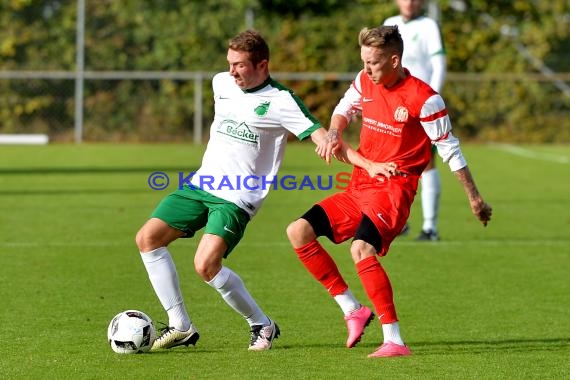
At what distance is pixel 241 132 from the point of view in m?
6.67

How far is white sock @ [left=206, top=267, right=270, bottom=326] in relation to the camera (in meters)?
6.62

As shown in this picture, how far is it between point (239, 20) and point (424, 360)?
24.5m

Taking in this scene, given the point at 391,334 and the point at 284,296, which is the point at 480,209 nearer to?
the point at 391,334

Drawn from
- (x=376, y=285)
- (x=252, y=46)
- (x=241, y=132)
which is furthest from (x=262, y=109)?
(x=376, y=285)

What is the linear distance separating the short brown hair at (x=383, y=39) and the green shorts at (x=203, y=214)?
3.66ft

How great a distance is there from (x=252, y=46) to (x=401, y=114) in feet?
2.84

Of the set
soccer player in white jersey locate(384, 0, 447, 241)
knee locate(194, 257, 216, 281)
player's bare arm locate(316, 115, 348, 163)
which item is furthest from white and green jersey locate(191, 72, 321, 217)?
soccer player in white jersey locate(384, 0, 447, 241)

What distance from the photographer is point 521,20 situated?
31.8m

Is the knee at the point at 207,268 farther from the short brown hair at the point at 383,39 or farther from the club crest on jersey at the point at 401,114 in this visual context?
the short brown hair at the point at 383,39

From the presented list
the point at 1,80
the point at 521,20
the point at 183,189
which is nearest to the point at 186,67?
the point at 1,80

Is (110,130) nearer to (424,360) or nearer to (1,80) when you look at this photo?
(1,80)

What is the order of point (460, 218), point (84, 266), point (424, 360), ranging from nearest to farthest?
point (424, 360)
point (84, 266)
point (460, 218)

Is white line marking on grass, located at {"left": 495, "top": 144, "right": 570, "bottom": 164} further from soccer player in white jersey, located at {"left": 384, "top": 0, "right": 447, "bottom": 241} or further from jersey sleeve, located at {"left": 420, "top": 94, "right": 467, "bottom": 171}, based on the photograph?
jersey sleeve, located at {"left": 420, "top": 94, "right": 467, "bottom": 171}

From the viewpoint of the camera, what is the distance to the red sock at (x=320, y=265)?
22.1 feet
